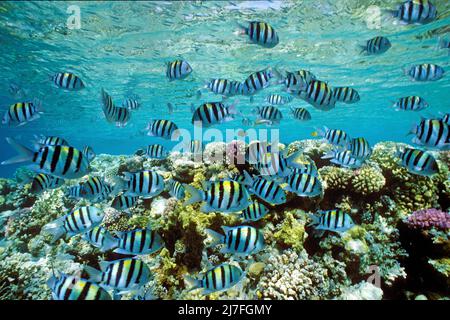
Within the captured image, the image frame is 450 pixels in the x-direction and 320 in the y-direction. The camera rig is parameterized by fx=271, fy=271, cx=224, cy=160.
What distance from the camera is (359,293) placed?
5.19m

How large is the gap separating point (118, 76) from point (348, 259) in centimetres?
2278

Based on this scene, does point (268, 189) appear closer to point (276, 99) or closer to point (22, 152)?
point (22, 152)

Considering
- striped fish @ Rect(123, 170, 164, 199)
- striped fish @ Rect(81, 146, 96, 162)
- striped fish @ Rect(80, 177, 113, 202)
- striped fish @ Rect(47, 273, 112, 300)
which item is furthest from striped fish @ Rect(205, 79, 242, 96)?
striped fish @ Rect(47, 273, 112, 300)

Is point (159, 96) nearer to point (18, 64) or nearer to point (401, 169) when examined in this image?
point (18, 64)

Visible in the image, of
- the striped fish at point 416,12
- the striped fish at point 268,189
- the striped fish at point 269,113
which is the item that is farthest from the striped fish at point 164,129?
the striped fish at point 416,12

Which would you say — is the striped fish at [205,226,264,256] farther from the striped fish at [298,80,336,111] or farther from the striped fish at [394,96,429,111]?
the striped fish at [394,96,429,111]

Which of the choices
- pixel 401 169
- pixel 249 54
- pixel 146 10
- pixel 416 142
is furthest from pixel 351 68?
pixel 416 142

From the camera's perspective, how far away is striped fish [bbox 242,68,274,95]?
18.9 feet

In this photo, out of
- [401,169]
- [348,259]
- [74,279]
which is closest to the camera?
[74,279]

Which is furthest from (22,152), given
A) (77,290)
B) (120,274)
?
(120,274)

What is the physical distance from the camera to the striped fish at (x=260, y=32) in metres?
5.20

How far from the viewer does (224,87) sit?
19.3 feet

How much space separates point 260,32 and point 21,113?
4.96 meters
